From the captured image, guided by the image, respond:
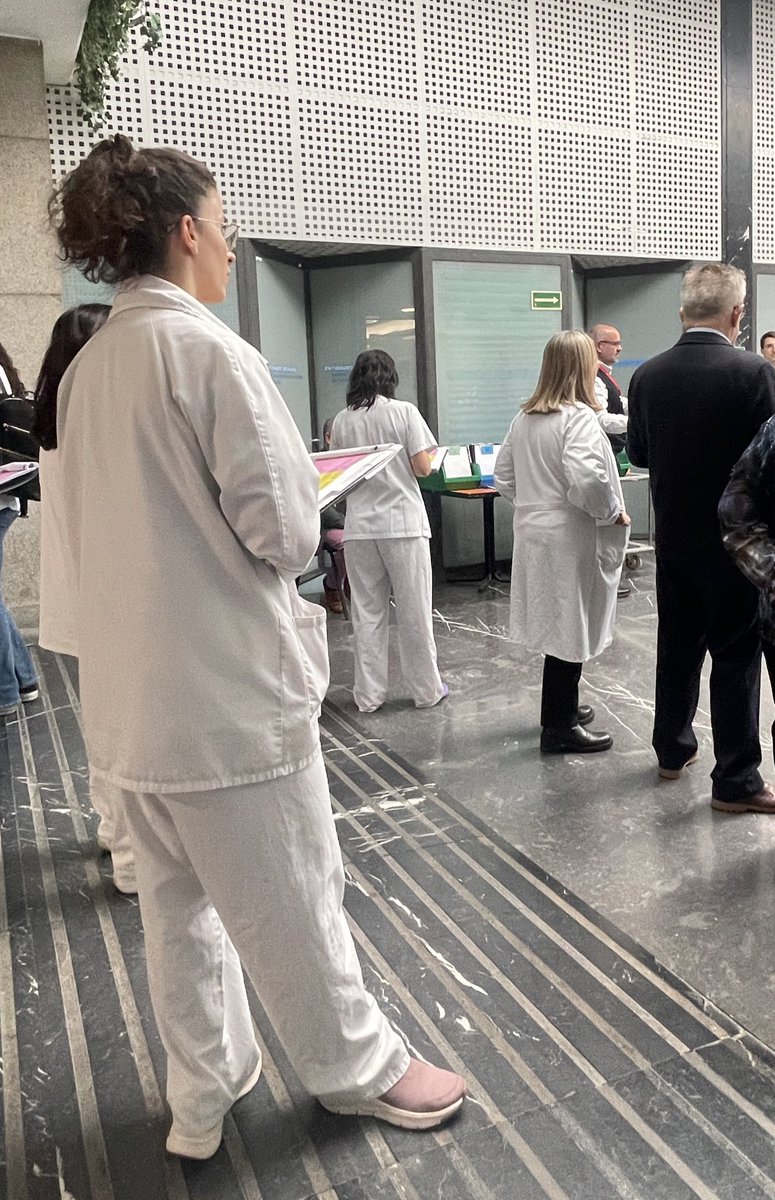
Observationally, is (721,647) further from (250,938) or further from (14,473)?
(14,473)

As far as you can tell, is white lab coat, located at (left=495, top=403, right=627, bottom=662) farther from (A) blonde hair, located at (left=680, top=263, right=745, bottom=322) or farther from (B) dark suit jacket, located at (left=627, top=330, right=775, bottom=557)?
(A) blonde hair, located at (left=680, top=263, right=745, bottom=322)

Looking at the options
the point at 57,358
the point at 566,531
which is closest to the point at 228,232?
the point at 57,358

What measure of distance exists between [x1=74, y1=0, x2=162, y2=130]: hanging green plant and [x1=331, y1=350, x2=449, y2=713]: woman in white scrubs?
248cm

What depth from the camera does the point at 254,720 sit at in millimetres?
1456

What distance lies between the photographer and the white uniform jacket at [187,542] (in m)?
1.37

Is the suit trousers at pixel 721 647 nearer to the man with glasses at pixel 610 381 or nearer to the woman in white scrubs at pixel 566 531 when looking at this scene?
the woman in white scrubs at pixel 566 531

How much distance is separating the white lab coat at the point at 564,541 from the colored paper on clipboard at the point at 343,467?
882mm

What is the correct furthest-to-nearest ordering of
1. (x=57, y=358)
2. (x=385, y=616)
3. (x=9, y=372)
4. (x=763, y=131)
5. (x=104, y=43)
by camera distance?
(x=763, y=131)
(x=104, y=43)
(x=385, y=616)
(x=9, y=372)
(x=57, y=358)

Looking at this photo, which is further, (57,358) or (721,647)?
(721,647)

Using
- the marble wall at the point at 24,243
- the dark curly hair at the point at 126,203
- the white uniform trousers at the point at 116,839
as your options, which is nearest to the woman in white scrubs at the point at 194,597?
the dark curly hair at the point at 126,203

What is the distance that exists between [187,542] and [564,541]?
2434mm

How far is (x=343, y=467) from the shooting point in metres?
2.79

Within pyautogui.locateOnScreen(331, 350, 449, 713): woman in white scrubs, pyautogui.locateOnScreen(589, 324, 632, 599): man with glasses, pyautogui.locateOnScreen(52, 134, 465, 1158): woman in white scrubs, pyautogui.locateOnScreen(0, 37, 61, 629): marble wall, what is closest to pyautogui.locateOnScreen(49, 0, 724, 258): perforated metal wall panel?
pyautogui.locateOnScreen(0, 37, 61, 629): marble wall

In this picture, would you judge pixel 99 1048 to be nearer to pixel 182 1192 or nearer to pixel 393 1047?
pixel 182 1192
